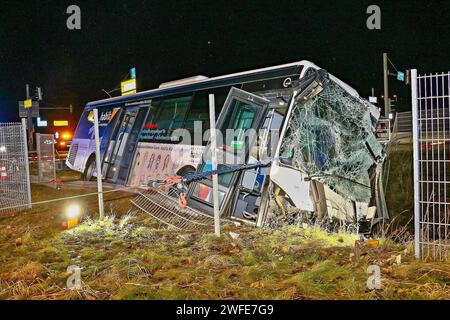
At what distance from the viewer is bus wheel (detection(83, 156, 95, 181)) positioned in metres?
14.1

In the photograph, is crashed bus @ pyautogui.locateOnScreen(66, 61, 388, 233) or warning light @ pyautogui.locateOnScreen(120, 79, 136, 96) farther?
warning light @ pyautogui.locateOnScreen(120, 79, 136, 96)

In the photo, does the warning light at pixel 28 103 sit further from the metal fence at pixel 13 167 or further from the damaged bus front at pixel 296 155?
the damaged bus front at pixel 296 155

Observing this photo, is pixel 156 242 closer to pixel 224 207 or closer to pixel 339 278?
pixel 224 207

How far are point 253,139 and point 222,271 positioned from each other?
295cm

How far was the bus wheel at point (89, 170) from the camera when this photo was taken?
14117 millimetres

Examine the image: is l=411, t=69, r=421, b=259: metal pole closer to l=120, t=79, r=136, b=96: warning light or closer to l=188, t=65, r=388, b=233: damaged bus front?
l=188, t=65, r=388, b=233: damaged bus front

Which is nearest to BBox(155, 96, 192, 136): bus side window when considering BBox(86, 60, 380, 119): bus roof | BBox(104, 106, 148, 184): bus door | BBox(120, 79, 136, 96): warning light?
BBox(86, 60, 380, 119): bus roof

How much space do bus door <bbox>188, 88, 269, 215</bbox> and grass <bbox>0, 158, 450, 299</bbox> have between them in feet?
2.43

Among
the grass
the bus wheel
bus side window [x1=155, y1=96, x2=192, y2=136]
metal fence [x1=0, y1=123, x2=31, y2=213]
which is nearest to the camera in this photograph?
the grass

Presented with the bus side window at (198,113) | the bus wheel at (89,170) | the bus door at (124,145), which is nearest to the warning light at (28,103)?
the bus wheel at (89,170)

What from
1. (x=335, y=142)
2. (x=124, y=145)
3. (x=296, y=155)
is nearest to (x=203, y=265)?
(x=296, y=155)

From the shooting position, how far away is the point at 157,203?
7.75 m

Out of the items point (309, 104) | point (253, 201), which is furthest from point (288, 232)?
point (309, 104)

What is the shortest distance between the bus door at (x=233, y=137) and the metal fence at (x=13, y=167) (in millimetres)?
4630
